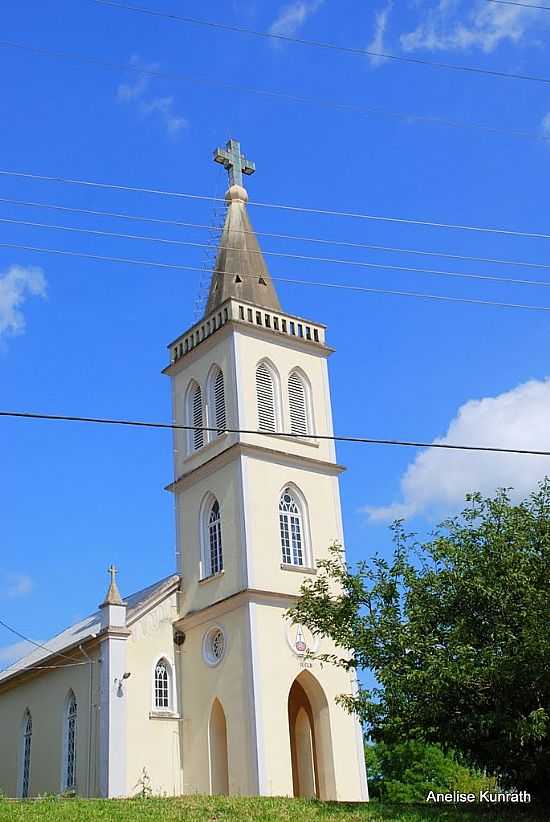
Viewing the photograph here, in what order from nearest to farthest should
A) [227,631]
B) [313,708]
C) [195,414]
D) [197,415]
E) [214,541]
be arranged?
[227,631]
[313,708]
[214,541]
[197,415]
[195,414]

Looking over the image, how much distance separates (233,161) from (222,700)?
2131 centimetres

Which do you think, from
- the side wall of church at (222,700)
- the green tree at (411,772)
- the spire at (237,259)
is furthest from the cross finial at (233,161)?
the green tree at (411,772)

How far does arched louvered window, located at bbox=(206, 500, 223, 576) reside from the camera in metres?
33.0

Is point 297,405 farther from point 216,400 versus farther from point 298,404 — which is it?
point 216,400

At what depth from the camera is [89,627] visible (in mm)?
37094

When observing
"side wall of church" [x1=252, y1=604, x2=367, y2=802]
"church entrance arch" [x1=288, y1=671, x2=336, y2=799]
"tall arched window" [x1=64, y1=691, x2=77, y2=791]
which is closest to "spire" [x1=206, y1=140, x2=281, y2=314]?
"side wall of church" [x1=252, y1=604, x2=367, y2=802]

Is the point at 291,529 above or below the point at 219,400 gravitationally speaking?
below

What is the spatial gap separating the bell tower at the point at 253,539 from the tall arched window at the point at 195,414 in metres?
0.05

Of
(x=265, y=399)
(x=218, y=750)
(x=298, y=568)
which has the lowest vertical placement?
(x=218, y=750)

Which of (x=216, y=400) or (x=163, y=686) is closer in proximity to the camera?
(x=163, y=686)

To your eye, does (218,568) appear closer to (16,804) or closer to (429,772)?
(16,804)

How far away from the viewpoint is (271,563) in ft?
104

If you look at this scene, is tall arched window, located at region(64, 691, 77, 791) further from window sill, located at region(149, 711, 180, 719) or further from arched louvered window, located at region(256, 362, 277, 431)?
arched louvered window, located at region(256, 362, 277, 431)

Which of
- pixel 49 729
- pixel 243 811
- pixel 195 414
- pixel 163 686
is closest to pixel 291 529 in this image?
pixel 195 414
